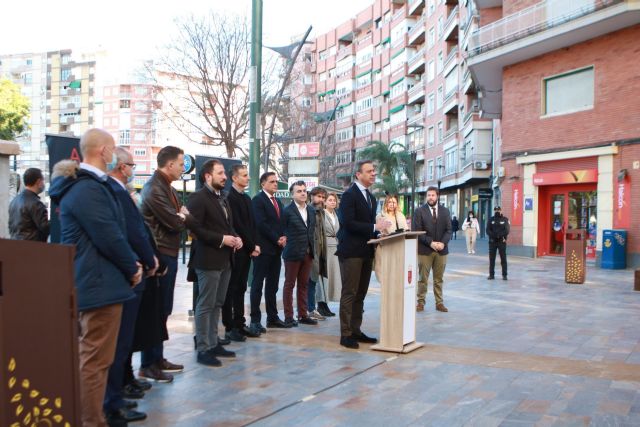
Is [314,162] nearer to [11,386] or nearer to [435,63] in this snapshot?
[11,386]

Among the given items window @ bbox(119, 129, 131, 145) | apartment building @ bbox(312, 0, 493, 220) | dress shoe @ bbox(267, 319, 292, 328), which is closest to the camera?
dress shoe @ bbox(267, 319, 292, 328)

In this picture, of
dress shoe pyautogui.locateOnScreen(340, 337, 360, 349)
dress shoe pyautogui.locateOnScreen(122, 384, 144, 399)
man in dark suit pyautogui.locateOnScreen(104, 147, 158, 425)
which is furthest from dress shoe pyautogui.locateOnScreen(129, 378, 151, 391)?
dress shoe pyautogui.locateOnScreen(340, 337, 360, 349)

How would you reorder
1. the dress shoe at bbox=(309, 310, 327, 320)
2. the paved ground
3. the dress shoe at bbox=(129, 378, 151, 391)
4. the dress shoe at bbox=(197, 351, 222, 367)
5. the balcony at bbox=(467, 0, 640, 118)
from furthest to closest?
1. the balcony at bbox=(467, 0, 640, 118)
2. the dress shoe at bbox=(309, 310, 327, 320)
3. the dress shoe at bbox=(197, 351, 222, 367)
4. the dress shoe at bbox=(129, 378, 151, 391)
5. the paved ground

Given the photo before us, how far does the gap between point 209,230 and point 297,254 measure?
8.06ft

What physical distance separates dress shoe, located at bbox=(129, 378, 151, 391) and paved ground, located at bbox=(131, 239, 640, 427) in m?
0.06

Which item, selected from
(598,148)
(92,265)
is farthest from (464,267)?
(92,265)

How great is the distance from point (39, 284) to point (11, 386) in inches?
18.3

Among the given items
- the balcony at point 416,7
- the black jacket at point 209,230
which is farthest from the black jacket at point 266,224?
the balcony at point 416,7

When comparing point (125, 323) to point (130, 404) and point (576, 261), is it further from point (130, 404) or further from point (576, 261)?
point (576, 261)

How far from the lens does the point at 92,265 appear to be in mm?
3807

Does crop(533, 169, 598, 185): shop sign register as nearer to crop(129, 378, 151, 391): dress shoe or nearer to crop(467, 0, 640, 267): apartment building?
crop(467, 0, 640, 267): apartment building

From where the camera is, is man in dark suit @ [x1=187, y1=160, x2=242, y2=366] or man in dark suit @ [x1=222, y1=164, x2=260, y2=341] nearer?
man in dark suit @ [x1=187, y1=160, x2=242, y2=366]

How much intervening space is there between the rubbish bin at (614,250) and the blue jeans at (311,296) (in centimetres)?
1330

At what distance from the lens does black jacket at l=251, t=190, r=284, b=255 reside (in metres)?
8.02
